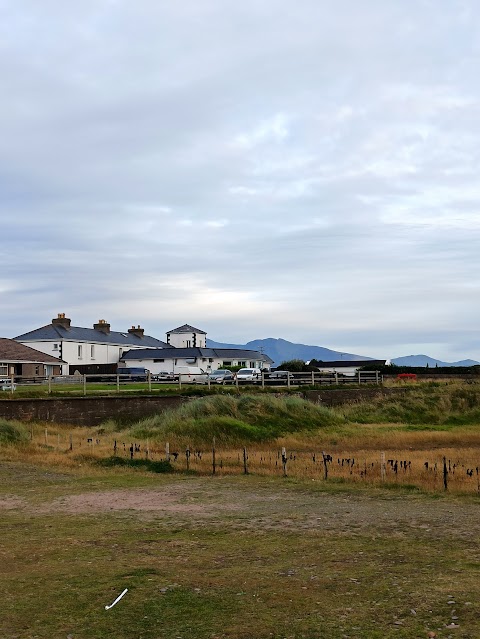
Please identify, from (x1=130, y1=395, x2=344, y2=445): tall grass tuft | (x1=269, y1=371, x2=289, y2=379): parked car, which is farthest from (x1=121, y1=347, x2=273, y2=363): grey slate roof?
(x1=130, y1=395, x2=344, y2=445): tall grass tuft

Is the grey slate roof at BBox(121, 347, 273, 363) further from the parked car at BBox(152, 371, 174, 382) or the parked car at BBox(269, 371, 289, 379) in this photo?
the parked car at BBox(152, 371, 174, 382)

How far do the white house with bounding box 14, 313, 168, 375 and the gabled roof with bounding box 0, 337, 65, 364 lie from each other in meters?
6.25

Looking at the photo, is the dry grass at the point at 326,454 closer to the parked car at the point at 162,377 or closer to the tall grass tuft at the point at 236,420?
the tall grass tuft at the point at 236,420

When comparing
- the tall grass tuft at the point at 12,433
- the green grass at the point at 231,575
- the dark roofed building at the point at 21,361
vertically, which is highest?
the dark roofed building at the point at 21,361

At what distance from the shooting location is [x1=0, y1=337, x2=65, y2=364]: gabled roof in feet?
192

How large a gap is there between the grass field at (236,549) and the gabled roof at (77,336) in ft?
170

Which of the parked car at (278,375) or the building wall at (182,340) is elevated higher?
the building wall at (182,340)

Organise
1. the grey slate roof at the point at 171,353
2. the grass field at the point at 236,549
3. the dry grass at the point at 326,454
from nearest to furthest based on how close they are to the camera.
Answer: the grass field at the point at 236,549 < the dry grass at the point at 326,454 < the grey slate roof at the point at 171,353

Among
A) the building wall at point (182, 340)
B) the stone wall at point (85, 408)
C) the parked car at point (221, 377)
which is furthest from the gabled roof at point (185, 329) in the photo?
the stone wall at point (85, 408)

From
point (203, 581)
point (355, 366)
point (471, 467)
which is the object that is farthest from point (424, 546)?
point (355, 366)

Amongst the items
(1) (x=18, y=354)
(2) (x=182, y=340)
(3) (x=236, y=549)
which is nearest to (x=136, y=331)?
(2) (x=182, y=340)

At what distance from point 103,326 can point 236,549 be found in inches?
3038

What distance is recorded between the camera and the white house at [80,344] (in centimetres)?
7175

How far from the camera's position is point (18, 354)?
197 feet
